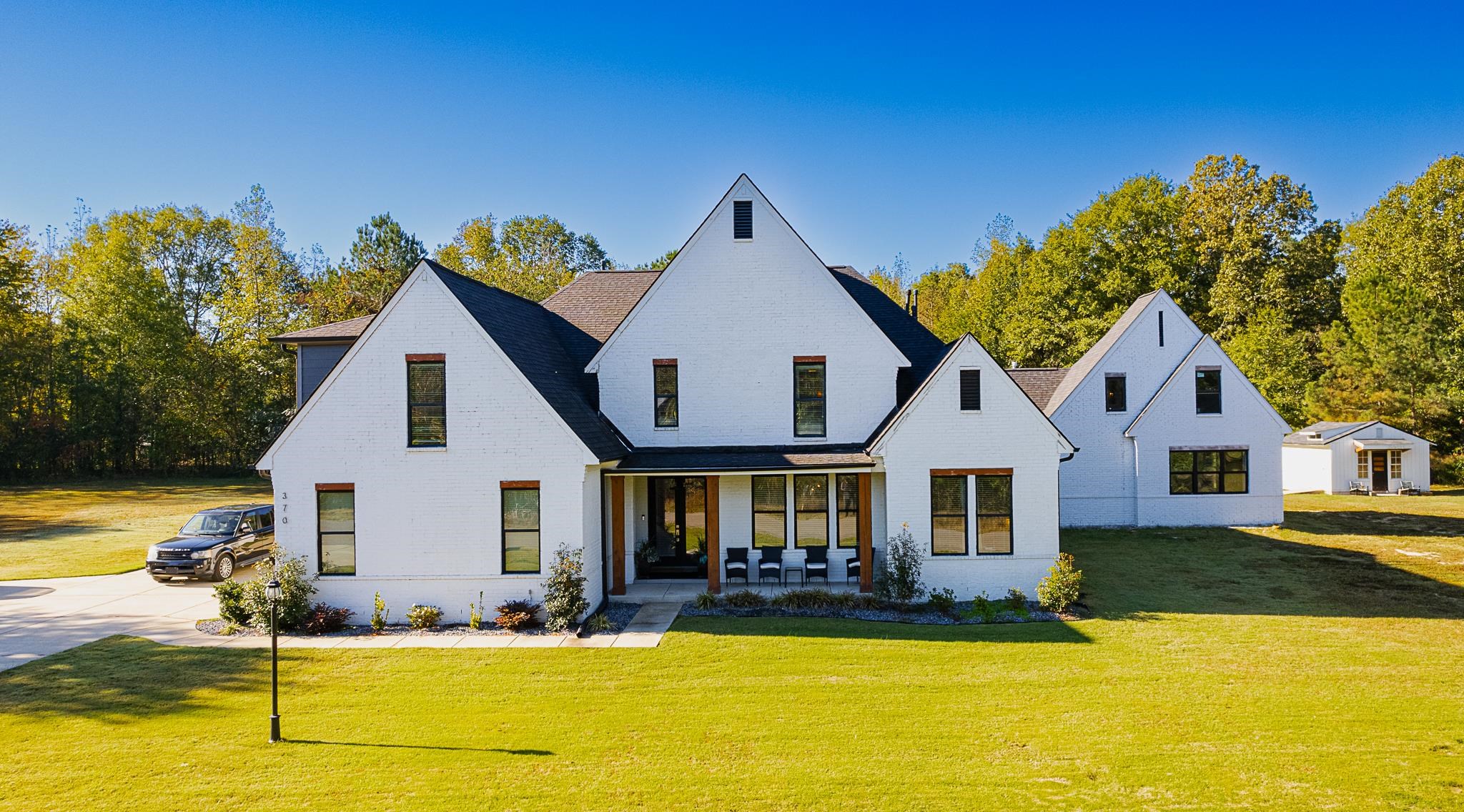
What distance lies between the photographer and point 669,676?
11.7 meters

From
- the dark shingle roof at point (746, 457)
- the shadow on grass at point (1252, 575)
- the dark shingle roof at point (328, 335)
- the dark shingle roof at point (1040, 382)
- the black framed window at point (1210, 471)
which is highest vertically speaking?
the dark shingle roof at point (328, 335)

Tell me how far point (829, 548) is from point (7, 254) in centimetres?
5055

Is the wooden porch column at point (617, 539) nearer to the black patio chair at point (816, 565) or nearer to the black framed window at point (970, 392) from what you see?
the black patio chair at point (816, 565)

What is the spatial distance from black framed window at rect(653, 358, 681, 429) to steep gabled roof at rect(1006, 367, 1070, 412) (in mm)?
16420

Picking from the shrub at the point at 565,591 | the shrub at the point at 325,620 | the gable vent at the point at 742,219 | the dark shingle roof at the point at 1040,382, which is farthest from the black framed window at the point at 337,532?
the dark shingle roof at the point at 1040,382

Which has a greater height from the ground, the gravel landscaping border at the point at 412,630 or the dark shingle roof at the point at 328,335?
the dark shingle roof at the point at 328,335

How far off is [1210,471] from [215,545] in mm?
29727

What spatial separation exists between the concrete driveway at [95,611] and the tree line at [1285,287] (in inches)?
1720

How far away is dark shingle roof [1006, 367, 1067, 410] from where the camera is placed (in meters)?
30.1

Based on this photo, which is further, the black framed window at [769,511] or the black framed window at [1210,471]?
the black framed window at [1210,471]

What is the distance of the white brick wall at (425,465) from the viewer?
49.6 feet

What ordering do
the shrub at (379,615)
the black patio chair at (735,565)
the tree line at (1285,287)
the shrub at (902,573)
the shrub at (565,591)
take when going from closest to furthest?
the shrub at (565,591) < the shrub at (379,615) < the shrub at (902,573) < the black patio chair at (735,565) < the tree line at (1285,287)

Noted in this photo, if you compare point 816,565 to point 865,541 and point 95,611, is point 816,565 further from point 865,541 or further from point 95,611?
point 95,611

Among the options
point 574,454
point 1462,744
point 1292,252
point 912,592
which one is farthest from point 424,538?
point 1292,252
